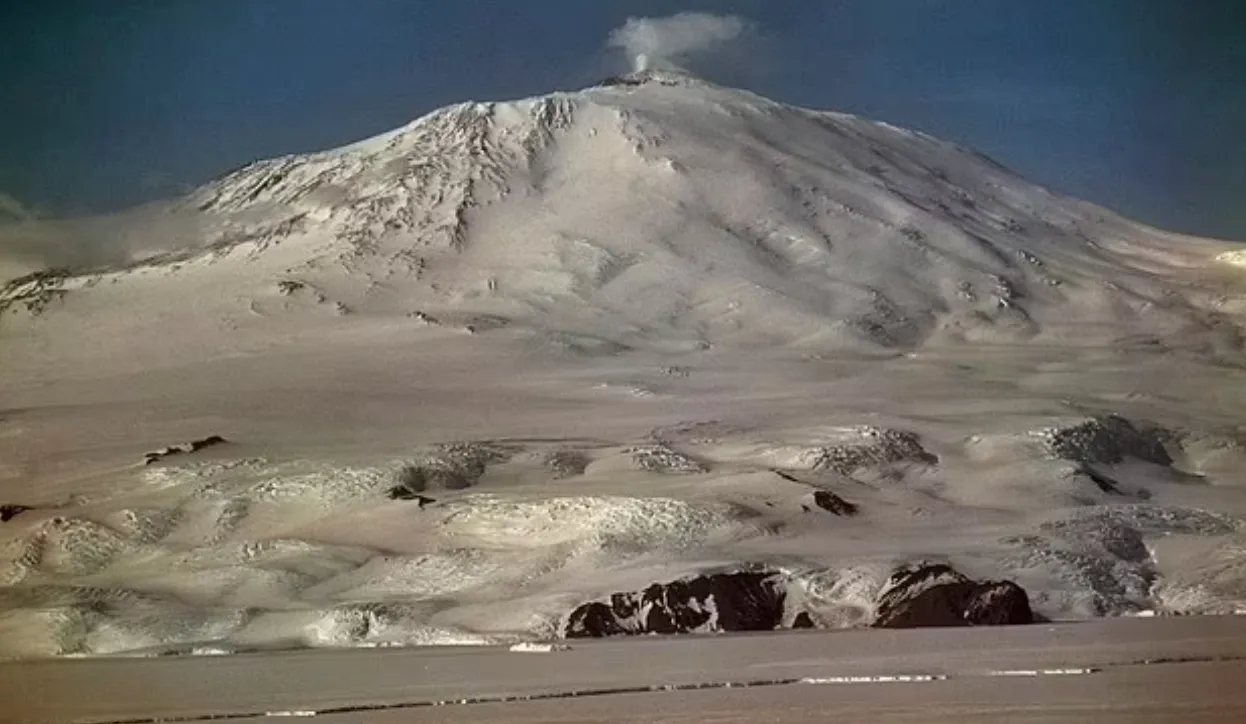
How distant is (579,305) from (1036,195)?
24.8ft

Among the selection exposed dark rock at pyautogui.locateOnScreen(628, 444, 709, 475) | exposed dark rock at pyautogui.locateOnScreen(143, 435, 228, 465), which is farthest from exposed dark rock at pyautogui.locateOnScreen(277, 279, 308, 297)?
exposed dark rock at pyautogui.locateOnScreen(628, 444, 709, 475)

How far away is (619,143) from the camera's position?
30.8 meters

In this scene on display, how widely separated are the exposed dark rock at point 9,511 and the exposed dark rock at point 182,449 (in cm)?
217

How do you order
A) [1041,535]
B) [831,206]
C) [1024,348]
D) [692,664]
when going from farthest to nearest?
1. [831,206]
2. [1024,348]
3. [1041,535]
4. [692,664]

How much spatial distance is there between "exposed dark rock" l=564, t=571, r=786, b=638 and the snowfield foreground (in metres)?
0.03

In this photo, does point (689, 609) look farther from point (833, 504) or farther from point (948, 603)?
point (833, 504)

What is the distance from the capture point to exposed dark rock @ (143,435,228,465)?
1488 centimetres

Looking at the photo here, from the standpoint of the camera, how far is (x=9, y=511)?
12383 millimetres

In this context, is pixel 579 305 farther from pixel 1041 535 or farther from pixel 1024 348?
pixel 1041 535

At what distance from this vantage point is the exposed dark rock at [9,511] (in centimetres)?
1224

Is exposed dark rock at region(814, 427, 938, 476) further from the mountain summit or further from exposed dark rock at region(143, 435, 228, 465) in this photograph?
exposed dark rock at region(143, 435, 228, 465)

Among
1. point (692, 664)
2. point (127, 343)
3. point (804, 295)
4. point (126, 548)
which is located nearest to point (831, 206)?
point (804, 295)


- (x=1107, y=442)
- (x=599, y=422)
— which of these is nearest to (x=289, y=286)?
(x=599, y=422)

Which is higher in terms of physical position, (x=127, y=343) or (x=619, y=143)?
(x=619, y=143)
